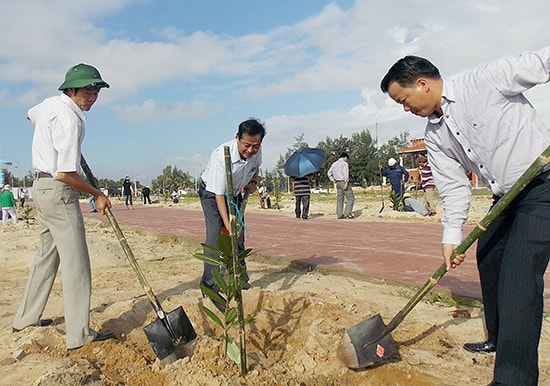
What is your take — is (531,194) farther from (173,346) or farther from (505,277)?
(173,346)

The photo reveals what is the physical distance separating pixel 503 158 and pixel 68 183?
2517 mm

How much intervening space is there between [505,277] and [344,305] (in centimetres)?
161

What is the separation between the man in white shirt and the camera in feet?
11.9

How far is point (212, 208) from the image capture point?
4102mm

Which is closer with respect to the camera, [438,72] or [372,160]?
[438,72]

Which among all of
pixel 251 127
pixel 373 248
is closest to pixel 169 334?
pixel 251 127

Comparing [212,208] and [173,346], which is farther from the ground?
[212,208]

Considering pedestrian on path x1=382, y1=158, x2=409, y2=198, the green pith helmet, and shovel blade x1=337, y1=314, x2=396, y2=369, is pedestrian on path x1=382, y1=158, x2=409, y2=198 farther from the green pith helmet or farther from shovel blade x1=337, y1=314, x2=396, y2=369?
the green pith helmet

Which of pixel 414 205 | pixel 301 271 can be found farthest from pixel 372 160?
pixel 301 271

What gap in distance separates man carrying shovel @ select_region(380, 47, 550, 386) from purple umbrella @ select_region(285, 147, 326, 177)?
33.8 ft

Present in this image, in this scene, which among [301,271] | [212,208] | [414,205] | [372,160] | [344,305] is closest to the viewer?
[344,305]

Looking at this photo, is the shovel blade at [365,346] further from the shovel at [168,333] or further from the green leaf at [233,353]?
the shovel at [168,333]

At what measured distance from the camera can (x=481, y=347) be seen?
2.83m

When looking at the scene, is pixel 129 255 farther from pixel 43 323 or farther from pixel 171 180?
pixel 171 180
